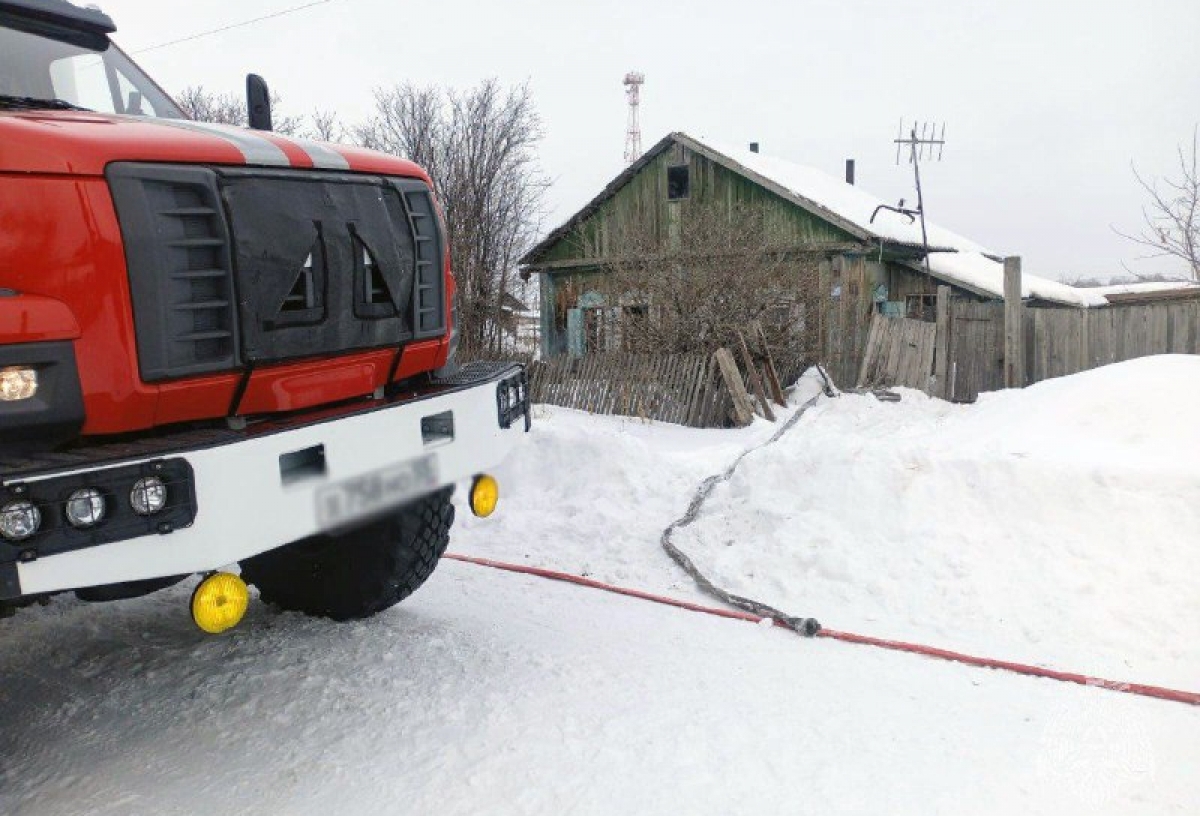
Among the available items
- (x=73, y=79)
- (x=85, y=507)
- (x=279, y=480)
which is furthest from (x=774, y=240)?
(x=85, y=507)

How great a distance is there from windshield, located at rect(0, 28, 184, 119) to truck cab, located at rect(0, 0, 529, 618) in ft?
0.04

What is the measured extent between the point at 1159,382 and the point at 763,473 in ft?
10.3

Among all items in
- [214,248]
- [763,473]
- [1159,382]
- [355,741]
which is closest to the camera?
[214,248]

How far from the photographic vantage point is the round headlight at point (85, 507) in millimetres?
2109

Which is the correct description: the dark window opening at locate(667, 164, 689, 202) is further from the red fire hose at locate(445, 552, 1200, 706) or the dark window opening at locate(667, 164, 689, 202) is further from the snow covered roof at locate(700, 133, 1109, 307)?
the red fire hose at locate(445, 552, 1200, 706)

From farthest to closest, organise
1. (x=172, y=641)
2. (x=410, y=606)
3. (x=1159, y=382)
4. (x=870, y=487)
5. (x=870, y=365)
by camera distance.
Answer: (x=870, y=365), (x=1159, y=382), (x=870, y=487), (x=410, y=606), (x=172, y=641)

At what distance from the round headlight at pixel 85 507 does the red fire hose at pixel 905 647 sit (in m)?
2.81

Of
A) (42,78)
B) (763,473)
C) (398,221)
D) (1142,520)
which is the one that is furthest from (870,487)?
(42,78)

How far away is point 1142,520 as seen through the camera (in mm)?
4566

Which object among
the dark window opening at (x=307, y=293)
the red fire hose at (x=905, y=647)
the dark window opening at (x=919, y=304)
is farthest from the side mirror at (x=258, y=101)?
the dark window opening at (x=919, y=304)

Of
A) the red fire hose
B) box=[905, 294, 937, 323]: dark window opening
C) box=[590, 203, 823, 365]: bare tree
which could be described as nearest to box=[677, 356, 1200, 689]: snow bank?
the red fire hose

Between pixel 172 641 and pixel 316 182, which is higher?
pixel 316 182

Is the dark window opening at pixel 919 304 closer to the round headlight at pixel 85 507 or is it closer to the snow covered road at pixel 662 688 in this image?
the snow covered road at pixel 662 688

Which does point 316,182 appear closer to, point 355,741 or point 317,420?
point 317,420
